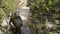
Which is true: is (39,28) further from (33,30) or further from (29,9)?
(29,9)

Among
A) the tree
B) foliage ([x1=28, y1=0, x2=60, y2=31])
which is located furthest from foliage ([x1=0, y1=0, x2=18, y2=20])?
foliage ([x1=28, y1=0, x2=60, y2=31])

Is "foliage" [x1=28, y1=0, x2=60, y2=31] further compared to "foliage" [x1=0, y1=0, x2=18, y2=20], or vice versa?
"foliage" [x1=0, y1=0, x2=18, y2=20]

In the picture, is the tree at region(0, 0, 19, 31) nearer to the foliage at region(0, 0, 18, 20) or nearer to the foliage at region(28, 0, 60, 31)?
the foliage at region(0, 0, 18, 20)

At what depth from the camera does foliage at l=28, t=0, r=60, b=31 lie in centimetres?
370

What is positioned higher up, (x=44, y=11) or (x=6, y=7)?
(x=6, y=7)

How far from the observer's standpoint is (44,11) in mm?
3904

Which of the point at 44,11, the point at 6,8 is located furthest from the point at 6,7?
the point at 44,11

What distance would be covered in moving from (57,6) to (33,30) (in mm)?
673

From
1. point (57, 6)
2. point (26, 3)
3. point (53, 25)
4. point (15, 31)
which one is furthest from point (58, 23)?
point (26, 3)

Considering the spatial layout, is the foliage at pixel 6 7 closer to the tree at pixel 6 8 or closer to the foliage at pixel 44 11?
the tree at pixel 6 8

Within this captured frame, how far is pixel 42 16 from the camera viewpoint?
387 cm

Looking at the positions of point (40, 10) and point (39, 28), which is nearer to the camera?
point (39, 28)

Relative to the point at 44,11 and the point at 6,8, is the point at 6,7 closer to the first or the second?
the point at 6,8

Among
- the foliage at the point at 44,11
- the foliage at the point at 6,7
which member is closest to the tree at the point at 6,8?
the foliage at the point at 6,7
